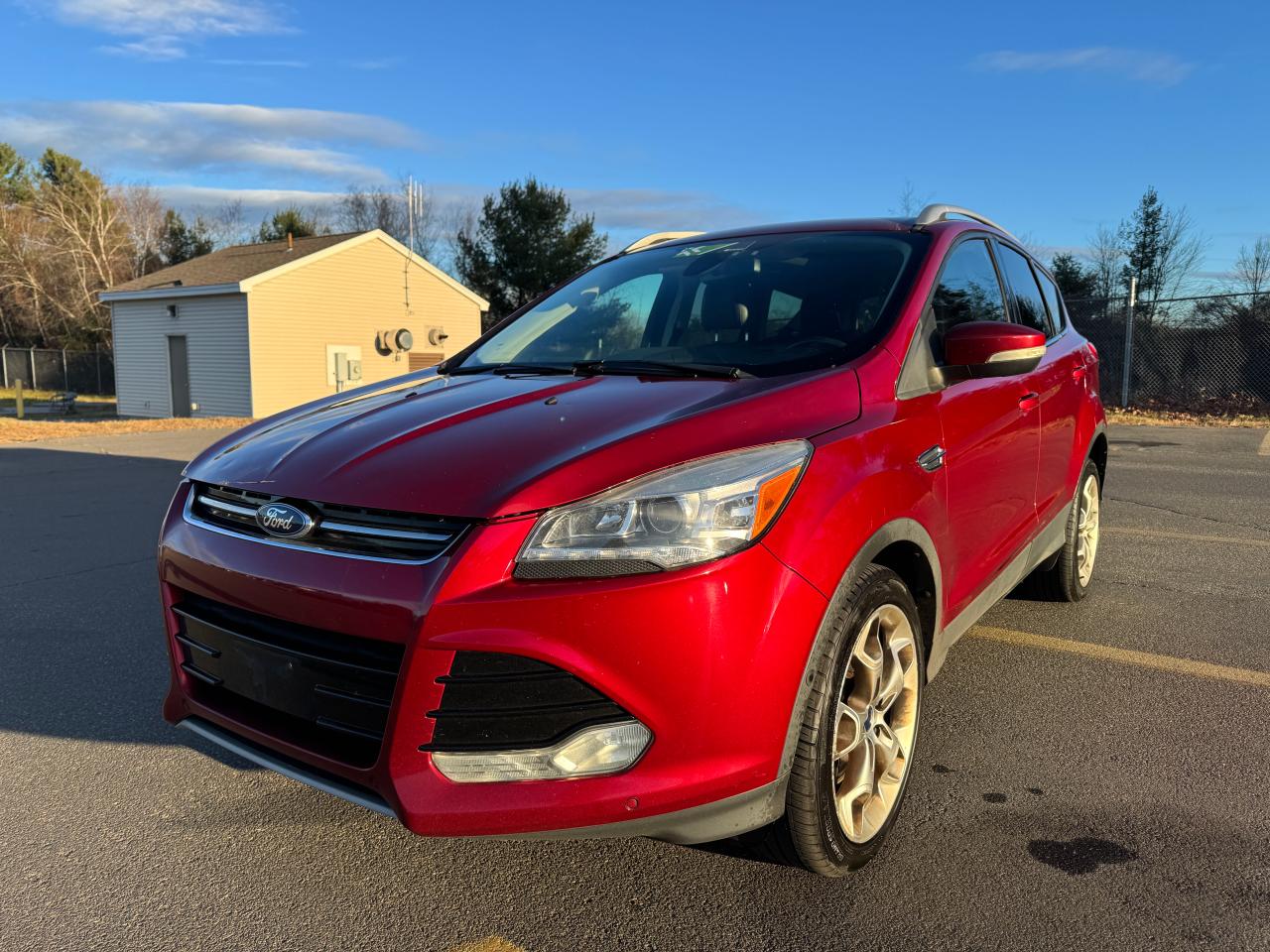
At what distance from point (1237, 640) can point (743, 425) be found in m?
3.36

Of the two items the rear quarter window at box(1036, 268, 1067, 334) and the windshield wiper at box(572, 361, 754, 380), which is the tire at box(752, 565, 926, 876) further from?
the rear quarter window at box(1036, 268, 1067, 334)

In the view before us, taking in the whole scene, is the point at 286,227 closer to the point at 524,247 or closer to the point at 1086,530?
the point at 524,247

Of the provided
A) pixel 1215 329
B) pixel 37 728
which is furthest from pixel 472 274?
pixel 37 728

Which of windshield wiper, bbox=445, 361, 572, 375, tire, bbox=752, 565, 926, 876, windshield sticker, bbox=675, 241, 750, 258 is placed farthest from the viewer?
windshield sticker, bbox=675, 241, 750, 258

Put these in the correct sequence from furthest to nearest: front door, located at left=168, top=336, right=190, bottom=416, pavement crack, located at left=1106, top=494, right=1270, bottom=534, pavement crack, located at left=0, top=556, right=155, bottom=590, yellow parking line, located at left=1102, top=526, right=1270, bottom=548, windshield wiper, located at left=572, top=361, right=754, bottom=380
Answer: front door, located at left=168, top=336, right=190, bottom=416 < pavement crack, located at left=1106, top=494, right=1270, bottom=534 < yellow parking line, located at left=1102, top=526, right=1270, bottom=548 < pavement crack, located at left=0, top=556, right=155, bottom=590 < windshield wiper, located at left=572, top=361, right=754, bottom=380

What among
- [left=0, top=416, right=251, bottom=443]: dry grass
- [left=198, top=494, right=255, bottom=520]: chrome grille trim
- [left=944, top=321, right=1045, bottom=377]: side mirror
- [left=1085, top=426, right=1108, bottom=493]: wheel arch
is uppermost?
[left=944, top=321, right=1045, bottom=377]: side mirror

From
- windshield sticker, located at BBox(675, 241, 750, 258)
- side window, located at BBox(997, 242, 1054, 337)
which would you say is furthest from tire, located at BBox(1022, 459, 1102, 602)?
windshield sticker, located at BBox(675, 241, 750, 258)

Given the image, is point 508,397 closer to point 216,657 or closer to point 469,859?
point 216,657

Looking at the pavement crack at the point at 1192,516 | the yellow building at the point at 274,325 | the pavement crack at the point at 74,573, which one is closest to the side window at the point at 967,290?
the pavement crack at the point at 1192,516

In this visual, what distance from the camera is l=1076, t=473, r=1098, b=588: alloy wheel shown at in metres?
4.65

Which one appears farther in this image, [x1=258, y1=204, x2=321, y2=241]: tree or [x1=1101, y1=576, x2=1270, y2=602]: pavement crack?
[x1=258, y1=204, x2=321, y2=241]: tree

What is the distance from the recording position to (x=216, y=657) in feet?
7.82

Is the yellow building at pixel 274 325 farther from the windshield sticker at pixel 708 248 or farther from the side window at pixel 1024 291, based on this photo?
the side window at pixel 1024 291

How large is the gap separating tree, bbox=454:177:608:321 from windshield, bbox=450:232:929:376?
37.7m
